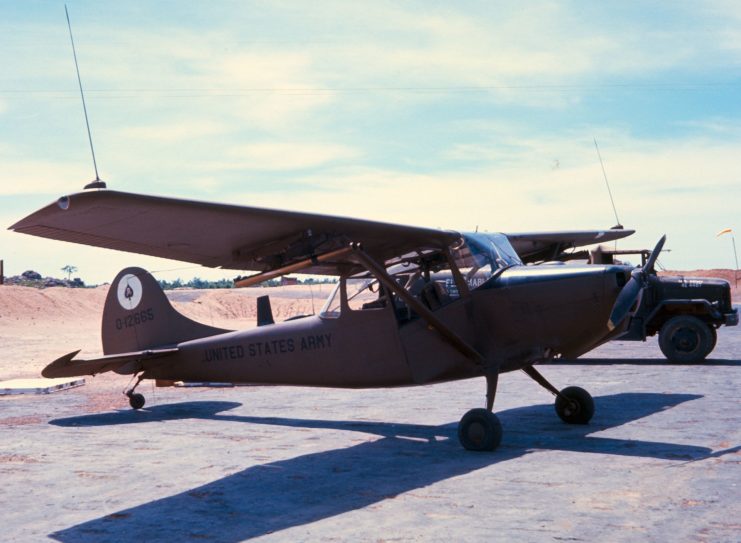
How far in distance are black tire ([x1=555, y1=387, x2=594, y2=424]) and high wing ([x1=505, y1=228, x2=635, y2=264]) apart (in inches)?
103

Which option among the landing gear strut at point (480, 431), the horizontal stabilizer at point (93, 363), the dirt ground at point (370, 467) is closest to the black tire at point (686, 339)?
the dirt ground at point (370, 467)

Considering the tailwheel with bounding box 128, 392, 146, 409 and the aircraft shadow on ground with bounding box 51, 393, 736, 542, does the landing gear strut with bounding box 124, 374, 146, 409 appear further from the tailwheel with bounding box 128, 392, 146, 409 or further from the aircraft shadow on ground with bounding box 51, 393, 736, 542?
the aircraft shadow on ground with bounding box 51, 393, 736, 542

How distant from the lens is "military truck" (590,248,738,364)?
17.9 meters

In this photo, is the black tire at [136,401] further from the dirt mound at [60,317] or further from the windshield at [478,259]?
the dirt mound at [60,317]

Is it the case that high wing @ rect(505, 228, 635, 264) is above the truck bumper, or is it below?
above

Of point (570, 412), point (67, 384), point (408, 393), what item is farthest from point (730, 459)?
point (67, 384)

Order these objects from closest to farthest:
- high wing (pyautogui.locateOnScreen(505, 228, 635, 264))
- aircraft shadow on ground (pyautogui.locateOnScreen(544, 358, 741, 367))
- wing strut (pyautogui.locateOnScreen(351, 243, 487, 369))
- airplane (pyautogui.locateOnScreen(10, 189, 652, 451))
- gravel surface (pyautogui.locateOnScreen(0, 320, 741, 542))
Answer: gravel surface (pyautogui.locateOnScreen(0, 320, 741, 542)) → airplane (pyautogui.locateOnScreen(10, 189, 652, 451)) → wing strut (pyautogui.locateOnScreen(351, 243, 487, 369)) → high wing (pyautogui.locateOnScreen(505, 228, 635, 264)) → aircraft shadow on ground (pyautogui.locateOnScreen(544, 358, 741, 367))

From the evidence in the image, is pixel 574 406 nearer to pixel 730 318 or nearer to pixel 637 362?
pixel 637 362

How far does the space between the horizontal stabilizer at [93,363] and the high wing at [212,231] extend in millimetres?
3653

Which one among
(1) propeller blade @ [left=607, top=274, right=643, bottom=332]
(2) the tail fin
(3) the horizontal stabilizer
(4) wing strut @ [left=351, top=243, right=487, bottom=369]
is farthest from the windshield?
(3) the horizontal stabilizer

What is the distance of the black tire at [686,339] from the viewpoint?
1789cm

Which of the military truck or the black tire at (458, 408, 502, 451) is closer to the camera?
the black tire at (458, 408, 502, 451)

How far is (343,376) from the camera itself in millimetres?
9805

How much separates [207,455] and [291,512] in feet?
9.19
